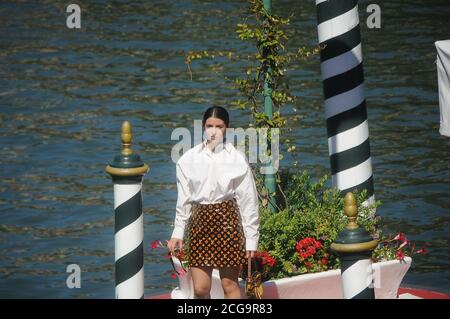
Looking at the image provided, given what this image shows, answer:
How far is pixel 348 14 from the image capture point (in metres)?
10.5

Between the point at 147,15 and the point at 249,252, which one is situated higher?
the point at 147,15

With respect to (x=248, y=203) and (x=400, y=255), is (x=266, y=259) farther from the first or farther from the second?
(x=400, y=255)

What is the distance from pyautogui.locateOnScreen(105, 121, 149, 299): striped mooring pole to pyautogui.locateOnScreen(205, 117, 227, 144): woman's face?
55cm

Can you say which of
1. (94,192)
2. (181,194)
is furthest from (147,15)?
(181,194)

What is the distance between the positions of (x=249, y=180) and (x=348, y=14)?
7.61ft

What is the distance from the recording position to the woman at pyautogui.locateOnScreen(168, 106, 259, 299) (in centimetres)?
885

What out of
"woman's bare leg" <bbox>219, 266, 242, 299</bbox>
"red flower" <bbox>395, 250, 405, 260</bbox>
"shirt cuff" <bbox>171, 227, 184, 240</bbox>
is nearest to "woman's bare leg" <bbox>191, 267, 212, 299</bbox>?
"woman's bare leg" <bbox>219, 266, 242, 299</bbox>

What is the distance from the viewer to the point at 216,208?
8.92 metres

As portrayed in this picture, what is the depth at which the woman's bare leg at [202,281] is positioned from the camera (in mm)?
8953

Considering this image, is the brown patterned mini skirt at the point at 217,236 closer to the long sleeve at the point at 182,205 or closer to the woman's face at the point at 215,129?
the long sleeve at the point at 182,205

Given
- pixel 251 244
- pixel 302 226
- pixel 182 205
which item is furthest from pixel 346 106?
pixel 182 205

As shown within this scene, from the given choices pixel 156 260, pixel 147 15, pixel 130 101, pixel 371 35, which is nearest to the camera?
pixel 156 260
